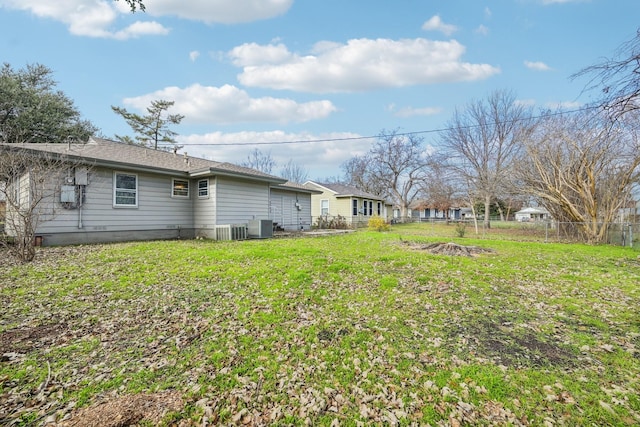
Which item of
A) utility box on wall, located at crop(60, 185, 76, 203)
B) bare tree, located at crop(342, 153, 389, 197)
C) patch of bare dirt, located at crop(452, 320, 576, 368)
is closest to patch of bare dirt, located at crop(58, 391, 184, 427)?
patch of bare dirt, located at crop(452, 320, 576, 368)

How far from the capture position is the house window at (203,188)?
518 inches

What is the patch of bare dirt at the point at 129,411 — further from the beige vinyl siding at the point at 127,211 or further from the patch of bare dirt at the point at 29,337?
the beige vinyl siding at the point at 127,211

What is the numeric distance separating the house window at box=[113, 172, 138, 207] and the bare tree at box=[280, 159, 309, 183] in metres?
41.4

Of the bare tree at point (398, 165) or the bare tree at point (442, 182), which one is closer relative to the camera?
the bare tree at point (442, 182)

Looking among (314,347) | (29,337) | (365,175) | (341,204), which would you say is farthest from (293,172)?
(314,347)

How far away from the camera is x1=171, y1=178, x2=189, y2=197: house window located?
12961mm

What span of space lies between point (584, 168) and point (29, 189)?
21416 mm

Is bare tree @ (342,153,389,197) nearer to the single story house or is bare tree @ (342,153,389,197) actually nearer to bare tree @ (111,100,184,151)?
bare tree @ (111,100,184,151)

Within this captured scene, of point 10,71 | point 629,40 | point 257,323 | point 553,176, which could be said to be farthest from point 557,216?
point 10,71

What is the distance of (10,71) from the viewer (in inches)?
791

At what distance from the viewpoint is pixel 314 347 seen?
3.66m

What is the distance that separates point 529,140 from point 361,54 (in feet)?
32.9

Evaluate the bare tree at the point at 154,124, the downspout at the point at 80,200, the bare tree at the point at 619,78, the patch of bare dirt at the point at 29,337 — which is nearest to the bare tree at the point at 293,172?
the bare tree at the point at 154,124

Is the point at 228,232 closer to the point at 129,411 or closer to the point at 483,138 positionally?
the point at 129,411
